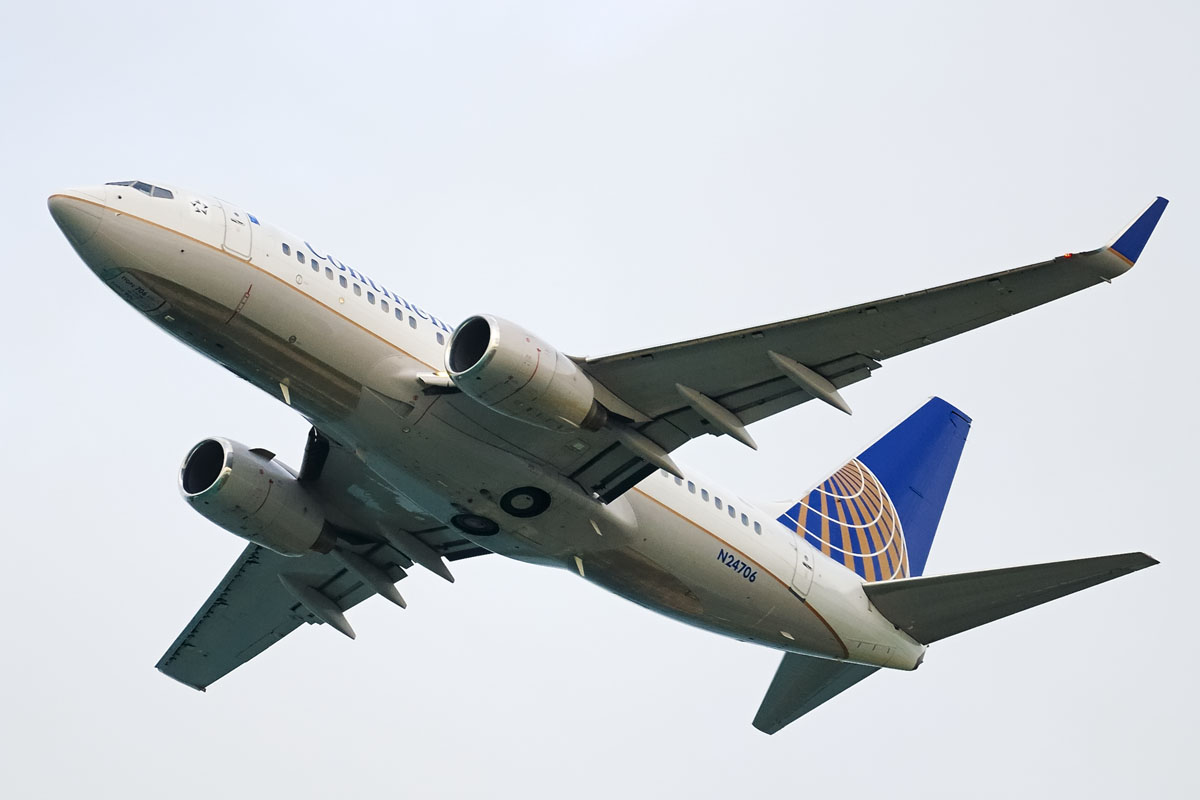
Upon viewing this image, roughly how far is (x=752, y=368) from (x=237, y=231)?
901 centimetres

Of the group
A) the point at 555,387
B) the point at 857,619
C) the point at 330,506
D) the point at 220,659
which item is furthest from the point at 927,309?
the point at 220,659

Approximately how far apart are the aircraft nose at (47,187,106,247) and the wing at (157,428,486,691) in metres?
6.61

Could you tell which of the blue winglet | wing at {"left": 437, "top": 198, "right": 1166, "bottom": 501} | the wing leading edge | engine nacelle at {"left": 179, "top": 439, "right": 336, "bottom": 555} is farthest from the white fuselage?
the blue winglet

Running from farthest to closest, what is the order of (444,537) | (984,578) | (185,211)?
(444,537) < (984,578) < (185,211)

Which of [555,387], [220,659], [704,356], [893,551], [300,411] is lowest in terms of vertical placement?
[220,659]

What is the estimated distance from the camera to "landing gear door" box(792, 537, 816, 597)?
2886 centimetres

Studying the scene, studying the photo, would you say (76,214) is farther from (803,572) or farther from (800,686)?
(800,686)

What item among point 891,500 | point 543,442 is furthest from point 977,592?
point 543,442

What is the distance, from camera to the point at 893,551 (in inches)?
1304

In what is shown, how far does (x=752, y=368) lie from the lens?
80.6 ft

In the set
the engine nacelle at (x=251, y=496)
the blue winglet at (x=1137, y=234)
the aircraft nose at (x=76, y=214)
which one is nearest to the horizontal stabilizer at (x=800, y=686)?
the engine nacelle at (x=251, y=496)

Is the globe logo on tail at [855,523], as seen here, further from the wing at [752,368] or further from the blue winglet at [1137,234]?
the blue winglet at [1137,234]

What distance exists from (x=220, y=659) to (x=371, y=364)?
1265 cm

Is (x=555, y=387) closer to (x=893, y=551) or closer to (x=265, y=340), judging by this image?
(x=265, y=340)
